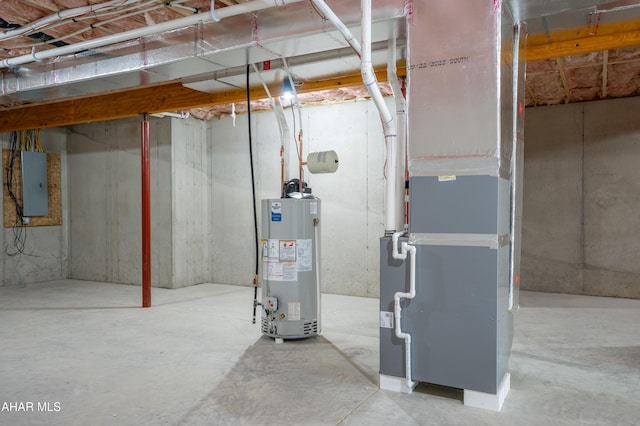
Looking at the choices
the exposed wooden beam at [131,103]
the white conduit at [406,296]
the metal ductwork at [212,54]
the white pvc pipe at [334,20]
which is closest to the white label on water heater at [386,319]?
the white conduit at [406,296]

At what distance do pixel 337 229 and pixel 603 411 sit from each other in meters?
4.13

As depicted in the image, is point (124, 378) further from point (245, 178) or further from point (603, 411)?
point (245, 178)

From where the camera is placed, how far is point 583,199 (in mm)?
6215

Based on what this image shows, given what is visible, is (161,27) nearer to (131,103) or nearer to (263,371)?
(263,371)

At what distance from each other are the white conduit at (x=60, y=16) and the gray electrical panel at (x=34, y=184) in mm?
4589

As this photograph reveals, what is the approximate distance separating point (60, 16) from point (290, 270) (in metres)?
2.59

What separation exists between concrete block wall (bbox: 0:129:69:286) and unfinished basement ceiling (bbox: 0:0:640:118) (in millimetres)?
3059

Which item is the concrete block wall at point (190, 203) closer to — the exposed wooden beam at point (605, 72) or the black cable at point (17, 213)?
the black cable at point (17, 213)

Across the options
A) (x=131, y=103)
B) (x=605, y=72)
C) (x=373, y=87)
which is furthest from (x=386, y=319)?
(x=131, y=103)

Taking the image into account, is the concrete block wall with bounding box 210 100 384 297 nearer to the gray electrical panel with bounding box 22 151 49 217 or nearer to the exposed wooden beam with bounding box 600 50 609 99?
the exposed wooden beam with bounding box 600 50 609 99

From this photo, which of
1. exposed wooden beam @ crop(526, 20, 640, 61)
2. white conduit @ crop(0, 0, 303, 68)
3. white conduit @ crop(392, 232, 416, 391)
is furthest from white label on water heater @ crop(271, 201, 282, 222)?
exposed wooden beam @ crop(526, 20, 640, 61)

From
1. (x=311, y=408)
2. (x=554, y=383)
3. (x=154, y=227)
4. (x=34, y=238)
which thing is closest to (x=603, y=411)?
(x=554, y=383)

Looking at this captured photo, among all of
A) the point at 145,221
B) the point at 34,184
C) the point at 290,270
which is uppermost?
the point at 34,184

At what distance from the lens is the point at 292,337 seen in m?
4.02
